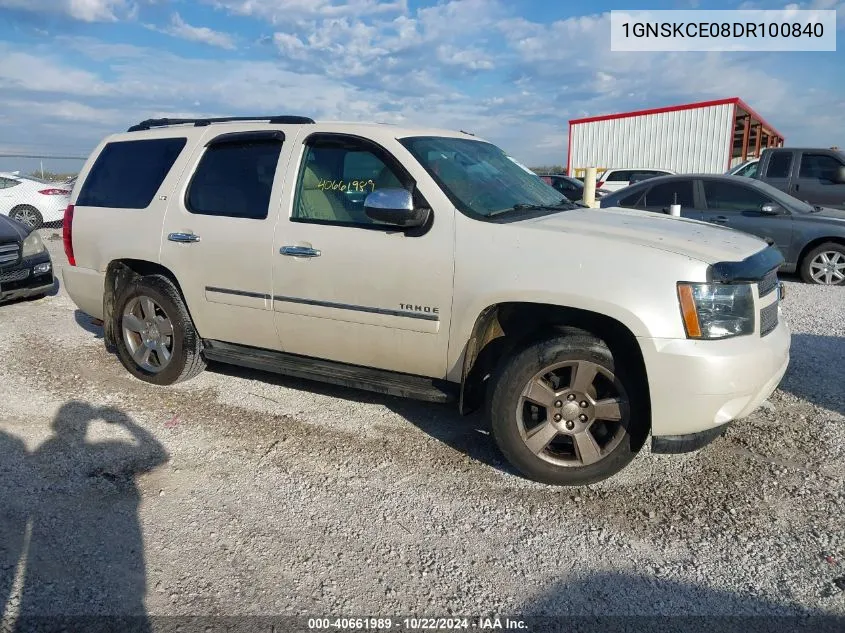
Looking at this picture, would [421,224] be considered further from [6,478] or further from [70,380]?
[70,380]

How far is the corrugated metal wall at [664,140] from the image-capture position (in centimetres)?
2603

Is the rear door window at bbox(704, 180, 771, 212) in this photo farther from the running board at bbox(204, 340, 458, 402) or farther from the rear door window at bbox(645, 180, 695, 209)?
the running board at bbox(204, 340, 458, 402)

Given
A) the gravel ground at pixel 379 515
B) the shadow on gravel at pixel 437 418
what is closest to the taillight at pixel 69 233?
the gravel ground at pixel 379 515

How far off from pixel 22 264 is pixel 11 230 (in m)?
0.48

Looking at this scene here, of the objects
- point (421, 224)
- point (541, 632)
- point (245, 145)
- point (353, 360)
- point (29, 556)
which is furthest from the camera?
point (245, 145)

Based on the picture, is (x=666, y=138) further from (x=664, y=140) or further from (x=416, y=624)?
(x=416, y=624)

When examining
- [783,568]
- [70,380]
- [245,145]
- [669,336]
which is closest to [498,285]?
[669,336]

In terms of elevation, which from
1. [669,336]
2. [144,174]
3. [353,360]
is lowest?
[353,360]

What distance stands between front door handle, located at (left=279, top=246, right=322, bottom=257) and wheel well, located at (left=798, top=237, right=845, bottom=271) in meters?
7.41

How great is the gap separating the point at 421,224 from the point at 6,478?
2676 millimetres

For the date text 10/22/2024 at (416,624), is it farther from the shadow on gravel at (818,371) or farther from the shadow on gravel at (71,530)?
the shadow on gravel at (818,371)

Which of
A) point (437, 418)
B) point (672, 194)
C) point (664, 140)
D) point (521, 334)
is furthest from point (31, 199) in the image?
point (664, 140)

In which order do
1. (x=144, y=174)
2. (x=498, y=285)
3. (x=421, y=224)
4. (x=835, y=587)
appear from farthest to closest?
1. (x=144, y=174)
2. (x=421, y=224)
3. (x=498, y=285)
4. (x=835, y=587)

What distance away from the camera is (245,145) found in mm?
4621
